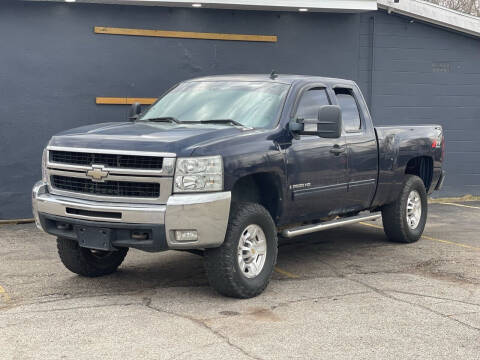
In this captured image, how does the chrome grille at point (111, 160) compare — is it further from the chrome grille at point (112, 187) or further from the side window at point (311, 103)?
the side window at point (311, 103)

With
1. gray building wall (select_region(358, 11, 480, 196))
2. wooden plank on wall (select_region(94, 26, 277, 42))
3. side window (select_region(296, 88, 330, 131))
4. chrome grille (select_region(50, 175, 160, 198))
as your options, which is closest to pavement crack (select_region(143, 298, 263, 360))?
chrome grille (select_region(50, 175, 160, 198))

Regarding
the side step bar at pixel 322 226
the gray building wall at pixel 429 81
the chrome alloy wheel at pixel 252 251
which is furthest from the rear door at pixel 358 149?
the gray building wall at pixel 429 81

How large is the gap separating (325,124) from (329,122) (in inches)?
1.9

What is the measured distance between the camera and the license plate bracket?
638 cm

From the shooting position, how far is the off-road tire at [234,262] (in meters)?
6.44

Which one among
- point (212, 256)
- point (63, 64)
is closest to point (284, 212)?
point (212, 256)

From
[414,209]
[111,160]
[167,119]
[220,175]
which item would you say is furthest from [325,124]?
[414,209]

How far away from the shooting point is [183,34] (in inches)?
489

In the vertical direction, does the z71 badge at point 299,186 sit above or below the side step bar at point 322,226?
above

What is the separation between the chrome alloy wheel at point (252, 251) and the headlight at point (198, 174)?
0.63m

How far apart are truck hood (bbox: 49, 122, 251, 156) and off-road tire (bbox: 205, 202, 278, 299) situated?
2.29 ft

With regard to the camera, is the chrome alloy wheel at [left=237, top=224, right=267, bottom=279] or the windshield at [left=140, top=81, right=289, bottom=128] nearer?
the chrome alloy wheel at [left=237, top=224, right=267, bottom=279]

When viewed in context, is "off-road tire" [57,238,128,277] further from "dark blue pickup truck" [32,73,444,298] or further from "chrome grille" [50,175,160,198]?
"chrome grille" [50,175,160,198]

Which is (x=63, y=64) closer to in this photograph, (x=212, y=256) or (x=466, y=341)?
(x=212, y=256)
